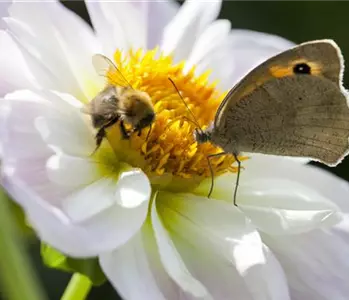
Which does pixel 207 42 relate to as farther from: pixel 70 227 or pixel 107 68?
pixel 70 227

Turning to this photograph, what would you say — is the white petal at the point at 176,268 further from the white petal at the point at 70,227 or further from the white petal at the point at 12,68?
the white petal at the point at 12,68

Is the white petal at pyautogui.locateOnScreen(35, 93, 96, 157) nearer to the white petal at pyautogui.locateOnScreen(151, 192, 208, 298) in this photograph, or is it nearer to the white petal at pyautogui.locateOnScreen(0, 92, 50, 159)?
the white petal at pyautogui.locateOnScreen(0, 92, 50, 159)

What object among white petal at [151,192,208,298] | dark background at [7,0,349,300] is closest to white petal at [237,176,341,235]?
white petal at [151,192,208,298]

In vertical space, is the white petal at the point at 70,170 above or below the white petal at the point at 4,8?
below

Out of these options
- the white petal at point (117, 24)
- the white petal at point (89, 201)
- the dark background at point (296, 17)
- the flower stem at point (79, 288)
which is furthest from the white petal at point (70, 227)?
the dark background at point (296, 17)

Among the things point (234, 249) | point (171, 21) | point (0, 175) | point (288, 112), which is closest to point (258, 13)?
point (171, 21)

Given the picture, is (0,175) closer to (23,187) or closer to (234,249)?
(23,187)

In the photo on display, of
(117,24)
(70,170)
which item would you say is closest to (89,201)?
(70,170)

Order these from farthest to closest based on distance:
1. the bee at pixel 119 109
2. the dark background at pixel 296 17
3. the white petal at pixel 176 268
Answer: the dark background at pixel 296 17
the bee at pixel 119 109
the white petal at pixel 176 268
